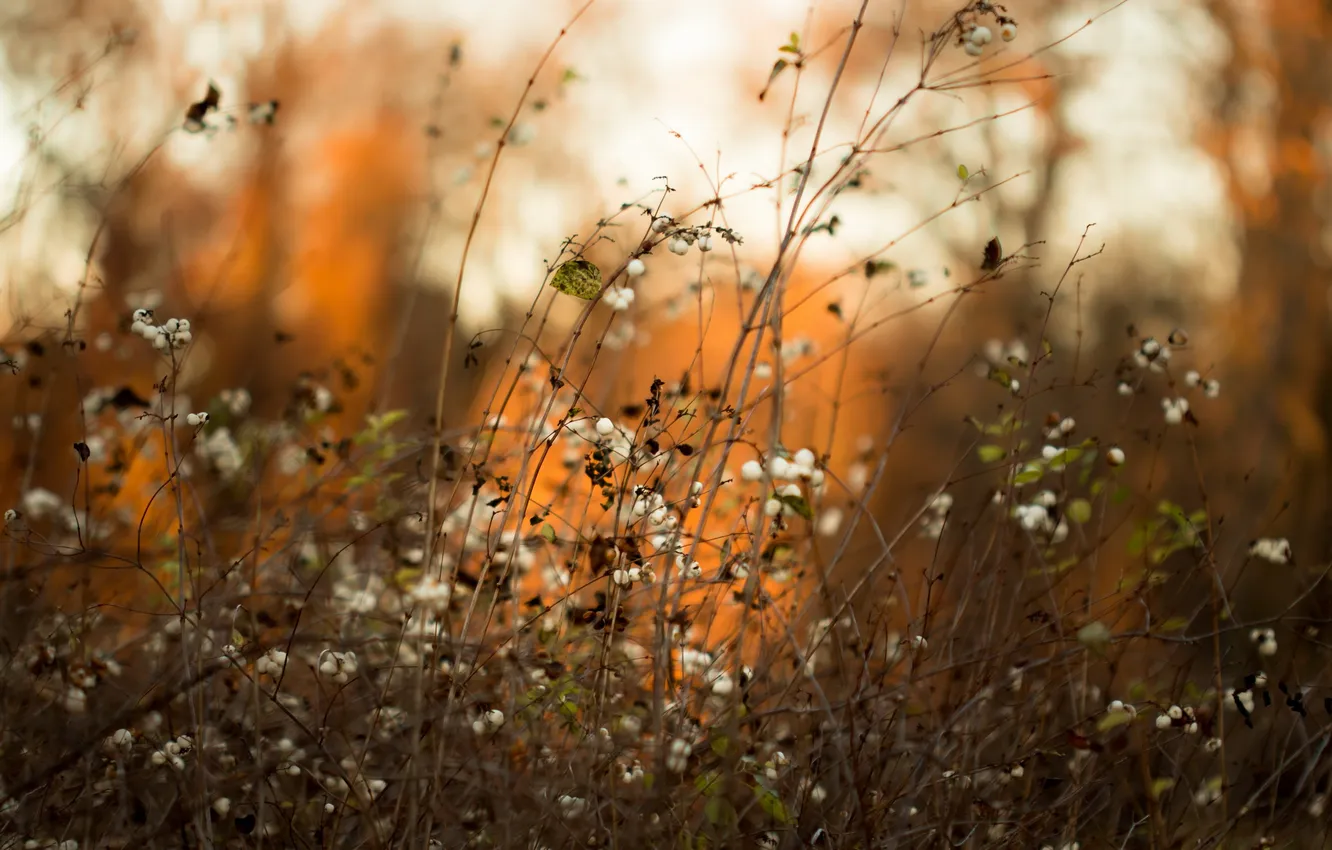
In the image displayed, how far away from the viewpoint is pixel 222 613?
7.86 ft

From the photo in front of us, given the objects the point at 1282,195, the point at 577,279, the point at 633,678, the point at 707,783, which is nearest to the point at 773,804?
the point at 707,783

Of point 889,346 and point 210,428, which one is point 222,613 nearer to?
point 210,428

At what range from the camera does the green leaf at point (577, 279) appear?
2016mm

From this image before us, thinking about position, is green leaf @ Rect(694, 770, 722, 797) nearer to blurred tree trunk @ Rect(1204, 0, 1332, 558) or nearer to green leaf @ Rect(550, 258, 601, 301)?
green leaf @ Rect(550, 258, 601, 301)

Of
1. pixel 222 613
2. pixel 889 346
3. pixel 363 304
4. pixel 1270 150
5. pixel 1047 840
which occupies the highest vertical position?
pixel 363 304

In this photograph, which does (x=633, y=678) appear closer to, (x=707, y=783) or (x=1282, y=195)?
(x=707, y=783)

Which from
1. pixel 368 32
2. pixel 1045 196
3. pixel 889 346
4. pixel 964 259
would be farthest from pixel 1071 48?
pixel 368 32

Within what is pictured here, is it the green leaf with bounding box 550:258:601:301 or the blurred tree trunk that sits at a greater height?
the blurred tree trunk

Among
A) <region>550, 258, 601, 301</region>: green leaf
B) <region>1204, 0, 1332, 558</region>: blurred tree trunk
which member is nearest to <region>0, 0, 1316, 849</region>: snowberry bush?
<region>550, 258, 601, 301</region>: green leaf

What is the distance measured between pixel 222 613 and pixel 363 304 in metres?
10.3

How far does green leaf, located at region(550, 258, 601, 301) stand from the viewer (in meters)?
2.02

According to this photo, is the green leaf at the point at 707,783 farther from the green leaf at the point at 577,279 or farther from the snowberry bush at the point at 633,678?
the green leaf at the point at 577,279

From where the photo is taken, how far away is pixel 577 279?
2.03 m

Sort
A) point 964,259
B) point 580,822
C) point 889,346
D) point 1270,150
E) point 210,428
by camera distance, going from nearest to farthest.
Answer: point 580,822 → point 210,428 → point 1270,150 → point 964,259 → point 889,346
